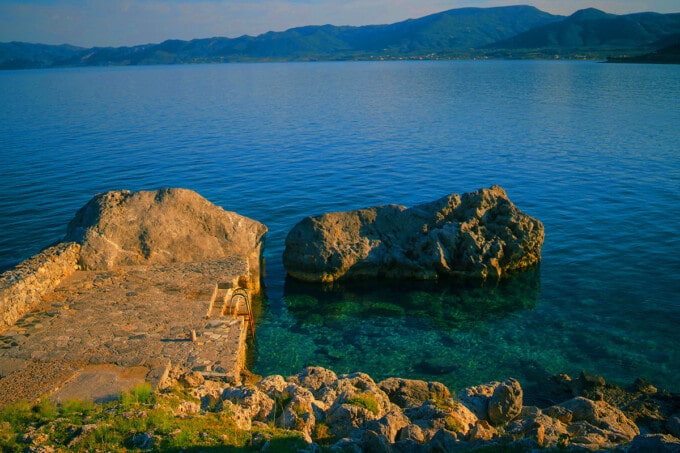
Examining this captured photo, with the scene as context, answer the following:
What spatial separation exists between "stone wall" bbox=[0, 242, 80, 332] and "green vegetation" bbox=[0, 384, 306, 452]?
6512mm

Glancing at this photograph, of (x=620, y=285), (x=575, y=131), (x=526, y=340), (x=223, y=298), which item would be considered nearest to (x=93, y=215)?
(x=223, y=298)

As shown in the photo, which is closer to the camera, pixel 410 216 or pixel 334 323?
pixel 334 323

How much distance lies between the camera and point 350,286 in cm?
2483

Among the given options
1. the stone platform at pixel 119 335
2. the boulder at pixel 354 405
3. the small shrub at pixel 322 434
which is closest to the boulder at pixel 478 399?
the boulder at pixel 354 405

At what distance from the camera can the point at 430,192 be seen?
37.4 meters

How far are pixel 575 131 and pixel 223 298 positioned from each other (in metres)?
49.0

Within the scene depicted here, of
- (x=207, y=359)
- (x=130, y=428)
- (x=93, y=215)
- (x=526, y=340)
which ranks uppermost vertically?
(x=93, y=215)

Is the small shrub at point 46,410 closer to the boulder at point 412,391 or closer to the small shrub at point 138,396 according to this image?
the small shrub at point 138,396

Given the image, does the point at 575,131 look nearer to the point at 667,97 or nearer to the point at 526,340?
the point at 667,97

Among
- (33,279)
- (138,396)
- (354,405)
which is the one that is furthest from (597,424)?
(33,279)

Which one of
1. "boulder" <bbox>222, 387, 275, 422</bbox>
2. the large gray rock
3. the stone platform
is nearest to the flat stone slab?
the stone platform

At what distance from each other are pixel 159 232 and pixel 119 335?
758 cm

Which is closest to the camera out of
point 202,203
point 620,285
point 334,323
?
→ point 334,323

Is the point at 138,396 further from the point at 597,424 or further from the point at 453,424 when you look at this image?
the point at 597,424
